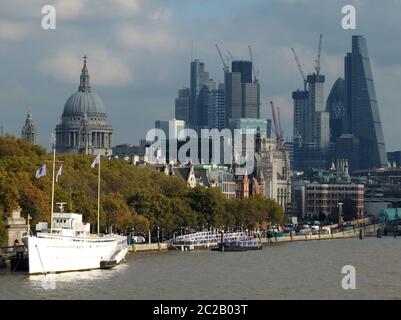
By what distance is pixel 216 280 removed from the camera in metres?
88.6

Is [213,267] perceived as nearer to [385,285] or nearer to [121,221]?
[385,285]

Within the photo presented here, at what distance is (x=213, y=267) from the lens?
Answer: 10325 cm

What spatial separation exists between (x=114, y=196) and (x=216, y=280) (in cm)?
5394

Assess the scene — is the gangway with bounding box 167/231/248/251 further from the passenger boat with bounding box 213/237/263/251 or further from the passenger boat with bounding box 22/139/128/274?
the passenger boat with bounding box 22/139/128/274

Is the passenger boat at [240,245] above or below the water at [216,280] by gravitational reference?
above

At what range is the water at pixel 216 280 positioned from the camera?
255 feet

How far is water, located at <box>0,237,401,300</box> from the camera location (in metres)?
77.9

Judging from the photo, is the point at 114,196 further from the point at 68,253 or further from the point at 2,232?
the point at 68,253

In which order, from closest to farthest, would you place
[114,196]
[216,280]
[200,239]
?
[216,280] → [114,196] → [200,239]

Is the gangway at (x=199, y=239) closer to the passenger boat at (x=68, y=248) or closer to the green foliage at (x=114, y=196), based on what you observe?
the green foliage at (x=114, y=196)

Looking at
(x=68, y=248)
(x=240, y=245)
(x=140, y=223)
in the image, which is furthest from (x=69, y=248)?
(x=240, y=245)

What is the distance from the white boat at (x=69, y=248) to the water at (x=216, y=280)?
1.03 metres

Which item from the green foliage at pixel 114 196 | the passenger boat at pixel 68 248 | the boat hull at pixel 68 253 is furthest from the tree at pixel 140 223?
the boat hull at pixel 68 253
